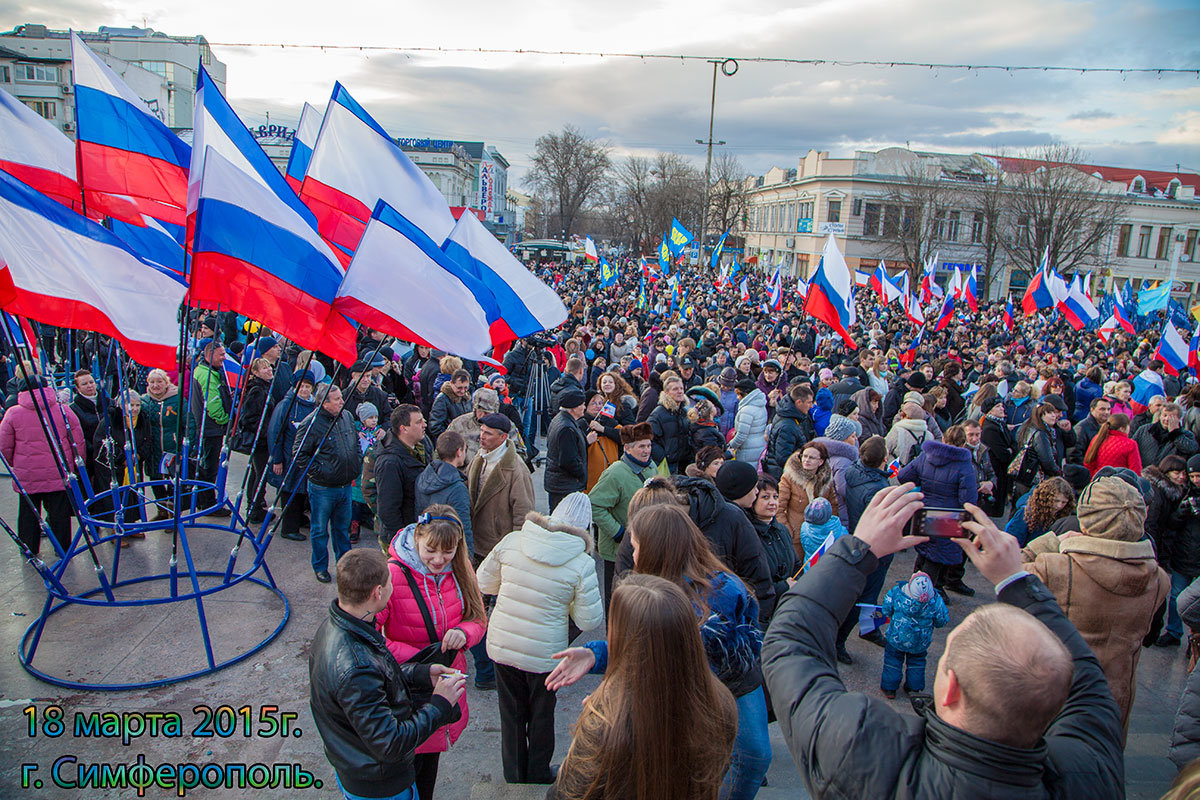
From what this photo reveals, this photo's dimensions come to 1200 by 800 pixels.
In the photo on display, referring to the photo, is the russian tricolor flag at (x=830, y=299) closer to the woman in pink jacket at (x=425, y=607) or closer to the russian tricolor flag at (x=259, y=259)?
the russian tricolor flag at (x=259, y=259)

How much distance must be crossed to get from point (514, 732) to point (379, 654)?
119 cm

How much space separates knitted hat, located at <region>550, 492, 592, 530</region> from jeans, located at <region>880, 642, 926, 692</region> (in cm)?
257

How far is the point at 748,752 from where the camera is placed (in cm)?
298

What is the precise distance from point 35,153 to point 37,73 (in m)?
65.9

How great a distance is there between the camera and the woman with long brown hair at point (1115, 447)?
21.7ft

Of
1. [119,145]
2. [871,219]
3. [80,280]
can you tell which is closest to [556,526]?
[80,280]

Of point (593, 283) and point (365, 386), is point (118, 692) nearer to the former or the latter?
point (365, 386)

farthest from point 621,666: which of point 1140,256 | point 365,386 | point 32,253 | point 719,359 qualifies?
point 1140,256

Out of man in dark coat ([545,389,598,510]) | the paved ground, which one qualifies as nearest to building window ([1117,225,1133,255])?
the paved ground

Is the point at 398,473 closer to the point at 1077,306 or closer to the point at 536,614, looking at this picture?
the point at 536,614

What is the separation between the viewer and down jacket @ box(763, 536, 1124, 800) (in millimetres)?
1391

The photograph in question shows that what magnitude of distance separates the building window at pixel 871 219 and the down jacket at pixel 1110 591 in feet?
171

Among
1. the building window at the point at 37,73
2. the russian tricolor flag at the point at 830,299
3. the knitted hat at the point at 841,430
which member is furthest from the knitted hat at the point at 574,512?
the building window at the point at 37,73

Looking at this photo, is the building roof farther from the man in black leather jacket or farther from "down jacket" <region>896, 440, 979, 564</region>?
the man in black leather jacket
